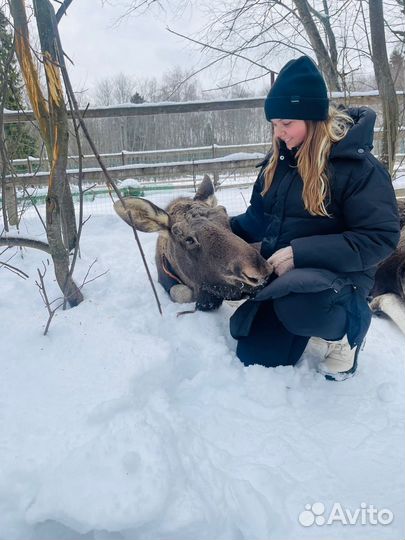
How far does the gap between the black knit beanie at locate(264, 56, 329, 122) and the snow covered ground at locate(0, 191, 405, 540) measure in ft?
5.13

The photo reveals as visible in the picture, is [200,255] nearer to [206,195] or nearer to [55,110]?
[206,195]

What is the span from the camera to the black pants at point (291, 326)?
8.25ft

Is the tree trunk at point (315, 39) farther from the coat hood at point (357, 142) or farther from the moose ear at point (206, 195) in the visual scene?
the coat hood at point (357, 142)

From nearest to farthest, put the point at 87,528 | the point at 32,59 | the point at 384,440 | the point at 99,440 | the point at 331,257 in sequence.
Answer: the point at 87,528 < the point at 99,440 < the point at 384,440 < the point at 331,257 < the point at 32,59

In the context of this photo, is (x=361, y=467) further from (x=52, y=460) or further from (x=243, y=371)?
(x=52, y=460)

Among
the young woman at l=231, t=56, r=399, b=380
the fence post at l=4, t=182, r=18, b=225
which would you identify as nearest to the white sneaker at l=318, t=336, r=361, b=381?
the young woman at l=231, t=56, r=399, b=380

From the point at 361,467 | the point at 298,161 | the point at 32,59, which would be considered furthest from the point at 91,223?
the point at 361,467

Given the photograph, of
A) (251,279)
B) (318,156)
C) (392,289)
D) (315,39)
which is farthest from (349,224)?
(315,39)

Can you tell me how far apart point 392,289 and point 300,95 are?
256 centimetres

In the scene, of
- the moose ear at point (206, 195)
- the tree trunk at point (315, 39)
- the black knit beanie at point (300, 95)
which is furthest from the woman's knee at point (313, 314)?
the tree trunk at point (315, 39)

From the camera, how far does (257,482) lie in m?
1.87

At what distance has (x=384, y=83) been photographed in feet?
20.5

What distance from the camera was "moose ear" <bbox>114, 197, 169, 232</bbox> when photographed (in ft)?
10.7

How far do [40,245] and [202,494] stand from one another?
99.5 inches
